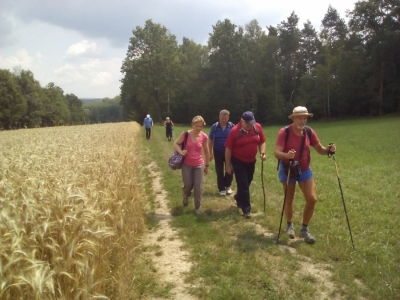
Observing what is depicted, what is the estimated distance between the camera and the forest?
170 feet

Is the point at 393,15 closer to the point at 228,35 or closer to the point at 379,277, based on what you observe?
the point at 228,35

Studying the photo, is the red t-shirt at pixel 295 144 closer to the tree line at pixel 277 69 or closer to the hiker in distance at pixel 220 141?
the hiker in distance at pixel 220 141

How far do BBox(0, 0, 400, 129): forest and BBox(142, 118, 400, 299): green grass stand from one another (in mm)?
46328

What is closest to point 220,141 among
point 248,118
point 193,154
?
point 193,154

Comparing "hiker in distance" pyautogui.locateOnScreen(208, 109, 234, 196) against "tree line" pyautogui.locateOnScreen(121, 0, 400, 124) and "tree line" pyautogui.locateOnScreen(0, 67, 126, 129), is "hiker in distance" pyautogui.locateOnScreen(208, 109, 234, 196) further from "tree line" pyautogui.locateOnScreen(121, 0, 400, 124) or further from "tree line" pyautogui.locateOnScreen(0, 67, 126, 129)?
"tree line" pyautogui.locateOnScreen(121, 0, 400, 124)

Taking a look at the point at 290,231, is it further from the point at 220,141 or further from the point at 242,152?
the point at 220,141

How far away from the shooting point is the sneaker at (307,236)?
5920mm

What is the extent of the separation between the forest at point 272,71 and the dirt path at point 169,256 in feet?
165

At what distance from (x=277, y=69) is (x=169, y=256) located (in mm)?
57992

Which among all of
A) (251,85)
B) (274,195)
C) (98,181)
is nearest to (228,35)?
(251,85)

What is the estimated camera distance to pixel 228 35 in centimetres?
5931

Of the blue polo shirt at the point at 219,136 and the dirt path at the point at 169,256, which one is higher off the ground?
the blue polo shirt at the point at 219,136

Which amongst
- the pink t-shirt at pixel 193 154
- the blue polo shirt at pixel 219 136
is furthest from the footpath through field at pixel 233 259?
the blue polo shirt at pixel 219 136

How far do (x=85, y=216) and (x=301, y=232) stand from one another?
13.1ft
